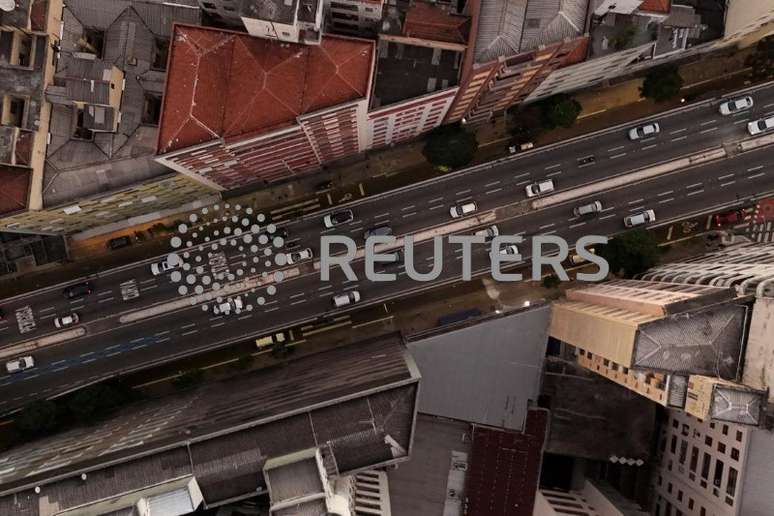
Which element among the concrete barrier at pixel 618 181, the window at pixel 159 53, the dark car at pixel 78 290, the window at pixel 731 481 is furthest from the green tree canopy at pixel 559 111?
the dark car at pixel 78 290

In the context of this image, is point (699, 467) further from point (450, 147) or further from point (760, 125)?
point (450, 147)

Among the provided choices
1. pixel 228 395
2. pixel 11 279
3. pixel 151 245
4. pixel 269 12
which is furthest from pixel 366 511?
pixel 11 279

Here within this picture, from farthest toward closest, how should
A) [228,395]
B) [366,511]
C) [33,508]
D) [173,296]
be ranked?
[173,296] → [228,395] → [366,511] → [33,508]

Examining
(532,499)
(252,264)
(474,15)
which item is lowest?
(532,499)

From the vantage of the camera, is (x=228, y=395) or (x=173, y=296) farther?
(x=173, y=296)

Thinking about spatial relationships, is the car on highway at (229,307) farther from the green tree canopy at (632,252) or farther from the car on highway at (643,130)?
the car on highway at (643,130)

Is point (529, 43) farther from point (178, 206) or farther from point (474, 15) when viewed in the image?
point (178, 206)

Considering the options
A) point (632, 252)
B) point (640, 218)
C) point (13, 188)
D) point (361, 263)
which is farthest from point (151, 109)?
point (640, 218)
